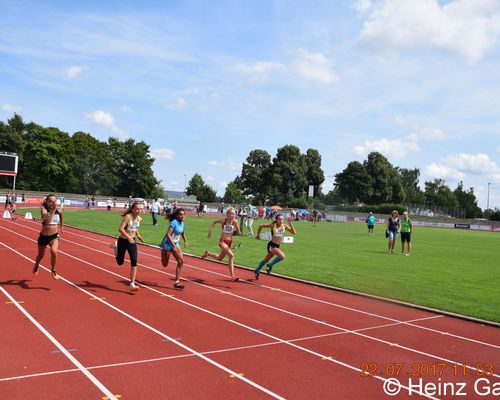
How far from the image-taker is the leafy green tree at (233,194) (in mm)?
95431

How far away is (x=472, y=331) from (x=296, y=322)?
9.55 ft

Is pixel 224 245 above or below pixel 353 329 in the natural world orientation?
above

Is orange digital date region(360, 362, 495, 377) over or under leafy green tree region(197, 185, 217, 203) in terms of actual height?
under

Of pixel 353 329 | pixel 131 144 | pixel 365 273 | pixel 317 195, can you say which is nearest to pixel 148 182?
pixel 131 144

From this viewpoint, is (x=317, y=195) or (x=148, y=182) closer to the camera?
(x=148, y=182)

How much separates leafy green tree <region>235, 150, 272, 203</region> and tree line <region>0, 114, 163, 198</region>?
1742 centimetres

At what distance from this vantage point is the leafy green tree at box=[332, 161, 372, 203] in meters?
96.9

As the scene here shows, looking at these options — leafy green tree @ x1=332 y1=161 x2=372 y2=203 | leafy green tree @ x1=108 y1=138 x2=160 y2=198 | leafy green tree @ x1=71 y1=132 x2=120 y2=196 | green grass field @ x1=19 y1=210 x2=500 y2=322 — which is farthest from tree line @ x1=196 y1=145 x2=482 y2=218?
green grass field @ x1=19 y1=210 x2=500 y2=322

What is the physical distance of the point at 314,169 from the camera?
92.0m

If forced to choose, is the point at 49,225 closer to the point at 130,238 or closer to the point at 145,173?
the point at 130,238

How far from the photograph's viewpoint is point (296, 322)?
7.74 meters

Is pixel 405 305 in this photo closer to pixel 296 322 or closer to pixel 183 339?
pixel 296 322

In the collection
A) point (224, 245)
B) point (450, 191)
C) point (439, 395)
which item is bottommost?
point (439, 395)

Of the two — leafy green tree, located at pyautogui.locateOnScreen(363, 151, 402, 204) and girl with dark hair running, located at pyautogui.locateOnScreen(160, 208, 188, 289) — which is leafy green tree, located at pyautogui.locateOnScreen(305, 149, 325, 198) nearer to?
leafy green tree, located at pyautogui.locateOnScreen(363, 151, 402, 204)
